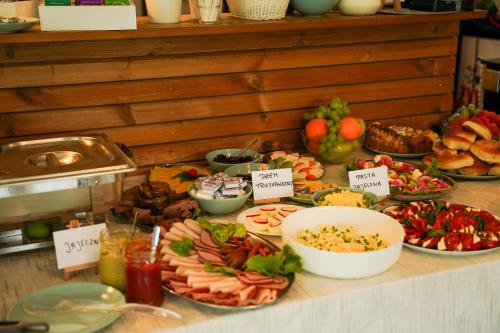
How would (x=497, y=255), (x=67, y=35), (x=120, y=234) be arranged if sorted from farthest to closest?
(x=67, y=35), (x=497, y=255), (x=120, y=234)

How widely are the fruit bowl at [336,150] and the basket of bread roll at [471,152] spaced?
269mm

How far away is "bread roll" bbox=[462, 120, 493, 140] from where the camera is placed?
229cm

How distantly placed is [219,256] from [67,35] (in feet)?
2.68

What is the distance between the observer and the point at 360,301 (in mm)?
1493

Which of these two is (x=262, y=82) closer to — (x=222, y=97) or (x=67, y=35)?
(x=222, y=97)

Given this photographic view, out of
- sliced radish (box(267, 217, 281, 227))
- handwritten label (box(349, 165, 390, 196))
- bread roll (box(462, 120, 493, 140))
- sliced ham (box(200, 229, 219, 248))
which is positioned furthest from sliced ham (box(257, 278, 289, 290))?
bread roll (box(462, 120, 493, 140))

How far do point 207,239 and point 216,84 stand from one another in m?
0.84

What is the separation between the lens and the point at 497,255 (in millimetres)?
1672

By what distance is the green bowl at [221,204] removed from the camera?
6.21 feet

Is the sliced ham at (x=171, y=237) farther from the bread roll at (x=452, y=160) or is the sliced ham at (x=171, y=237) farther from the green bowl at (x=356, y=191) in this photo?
the bread roll at (x=452, y=160)

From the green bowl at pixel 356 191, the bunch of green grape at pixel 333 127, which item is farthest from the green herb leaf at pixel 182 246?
the bunch of green grape at pixel 333 127

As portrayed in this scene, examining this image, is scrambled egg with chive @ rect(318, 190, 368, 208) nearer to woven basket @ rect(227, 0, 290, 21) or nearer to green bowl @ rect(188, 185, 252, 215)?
green bowl @ rect(188, 185, 252, 215)

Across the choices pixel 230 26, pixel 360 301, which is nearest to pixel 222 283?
pixel 360 301

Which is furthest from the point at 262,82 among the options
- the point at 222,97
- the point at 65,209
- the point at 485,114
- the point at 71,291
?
the point at 71,291
